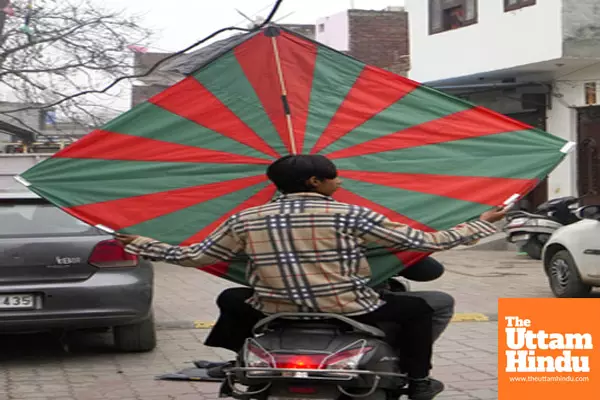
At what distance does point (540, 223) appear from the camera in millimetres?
17078

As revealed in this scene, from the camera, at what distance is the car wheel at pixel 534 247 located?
17359mm

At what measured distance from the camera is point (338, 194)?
17.6ft

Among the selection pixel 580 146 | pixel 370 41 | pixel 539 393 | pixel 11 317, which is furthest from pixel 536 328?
pixel 370 41

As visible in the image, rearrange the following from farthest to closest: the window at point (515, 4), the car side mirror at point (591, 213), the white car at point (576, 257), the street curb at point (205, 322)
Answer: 1. the window at point (515, 4)
2. the white car at point (576, 257)
3. the car side mirror at point (591, 213)
4. the street curb at point (205, 322)

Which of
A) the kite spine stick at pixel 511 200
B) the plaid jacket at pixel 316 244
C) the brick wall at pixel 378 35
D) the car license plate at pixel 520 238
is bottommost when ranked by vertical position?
the car license plate at pixel 520 238

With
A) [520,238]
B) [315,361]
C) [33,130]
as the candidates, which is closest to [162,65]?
[33,130]

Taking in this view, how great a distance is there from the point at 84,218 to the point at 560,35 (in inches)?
632

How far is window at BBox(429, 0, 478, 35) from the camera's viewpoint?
75.6 feet

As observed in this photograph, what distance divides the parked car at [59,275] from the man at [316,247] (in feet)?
10.5

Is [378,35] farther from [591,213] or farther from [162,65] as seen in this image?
[591,213]

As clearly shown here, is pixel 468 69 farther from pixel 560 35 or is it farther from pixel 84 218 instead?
pixel 84 218

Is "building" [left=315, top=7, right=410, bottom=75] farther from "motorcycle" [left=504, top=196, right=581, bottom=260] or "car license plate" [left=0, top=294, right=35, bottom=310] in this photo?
"car license plate" [left=0, top=294, right=35, bottom=310]

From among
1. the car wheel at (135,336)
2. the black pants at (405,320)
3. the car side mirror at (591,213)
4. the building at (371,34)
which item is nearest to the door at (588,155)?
the car side mirror at (591,213)

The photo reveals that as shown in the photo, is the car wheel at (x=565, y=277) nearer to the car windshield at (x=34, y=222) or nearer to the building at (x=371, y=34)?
the car windshield at (x=34, y=222)
